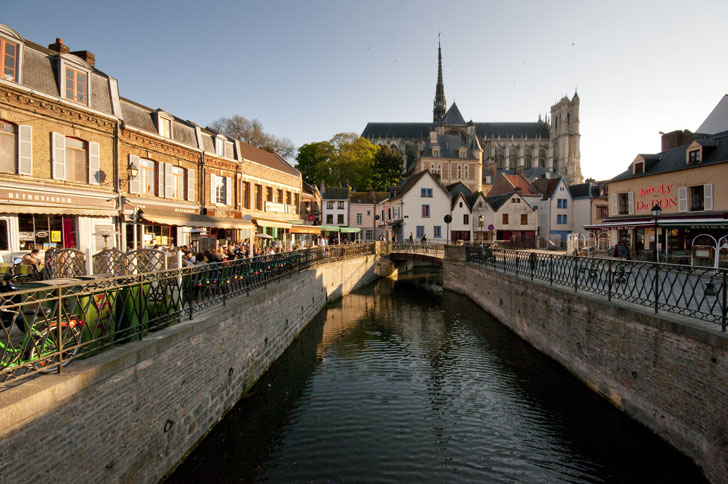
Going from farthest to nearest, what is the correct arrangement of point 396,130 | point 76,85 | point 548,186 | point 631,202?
point 396,130
point 548,186
point 631,202
point 76,85

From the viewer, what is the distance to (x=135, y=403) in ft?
18.5

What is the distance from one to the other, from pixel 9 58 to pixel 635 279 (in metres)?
18.3

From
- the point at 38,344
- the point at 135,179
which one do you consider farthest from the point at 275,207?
the point at 38,344

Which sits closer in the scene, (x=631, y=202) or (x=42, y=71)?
(x=42, y=71)

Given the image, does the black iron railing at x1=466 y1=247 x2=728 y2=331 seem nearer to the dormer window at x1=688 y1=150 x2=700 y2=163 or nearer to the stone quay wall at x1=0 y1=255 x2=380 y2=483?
the stone quay wall at x1=0 y1=255 x2=380 y2=483

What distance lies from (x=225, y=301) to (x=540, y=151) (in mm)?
117593

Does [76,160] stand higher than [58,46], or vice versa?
[58,46]

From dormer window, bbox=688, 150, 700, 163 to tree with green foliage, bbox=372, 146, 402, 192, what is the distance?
153ft

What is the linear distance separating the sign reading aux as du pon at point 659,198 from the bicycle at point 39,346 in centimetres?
2860

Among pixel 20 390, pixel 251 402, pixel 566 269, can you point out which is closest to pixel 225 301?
pixel 251 402

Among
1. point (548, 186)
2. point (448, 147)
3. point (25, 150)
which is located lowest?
point (25, 150)

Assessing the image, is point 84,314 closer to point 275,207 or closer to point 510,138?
point 275,207

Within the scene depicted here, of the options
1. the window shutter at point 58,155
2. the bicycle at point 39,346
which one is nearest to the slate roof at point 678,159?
the bicycle at point 39,346

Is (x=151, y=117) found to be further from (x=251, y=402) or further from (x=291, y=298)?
(x=251, y=402)
